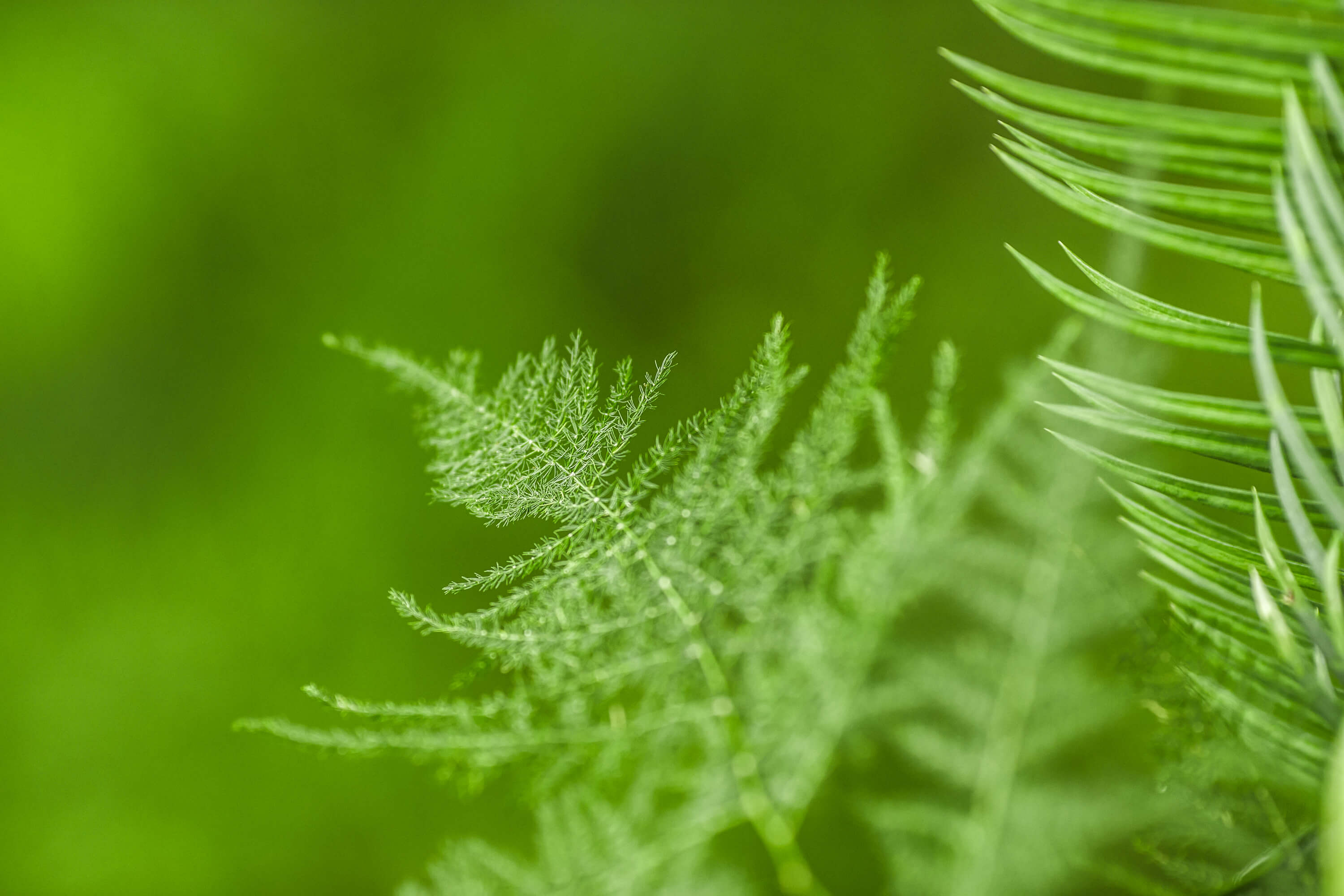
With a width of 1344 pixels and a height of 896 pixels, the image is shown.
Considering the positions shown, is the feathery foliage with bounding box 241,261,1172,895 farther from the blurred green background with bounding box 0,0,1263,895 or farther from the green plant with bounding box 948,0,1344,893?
the blurred green background with bounding box 0,0,1263,895

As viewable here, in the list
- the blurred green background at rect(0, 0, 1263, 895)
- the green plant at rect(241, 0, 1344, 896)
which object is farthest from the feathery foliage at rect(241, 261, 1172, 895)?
the blurred green background at rect(0, 0, 1263, 895)

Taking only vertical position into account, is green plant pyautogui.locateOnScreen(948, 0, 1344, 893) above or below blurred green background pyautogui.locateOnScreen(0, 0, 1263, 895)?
below

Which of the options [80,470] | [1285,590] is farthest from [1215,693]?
[80,470]

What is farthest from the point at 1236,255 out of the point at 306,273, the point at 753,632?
Answer: the point at 306,273

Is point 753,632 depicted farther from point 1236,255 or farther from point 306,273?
point 306,273

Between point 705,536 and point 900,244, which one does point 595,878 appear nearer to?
point 705,536

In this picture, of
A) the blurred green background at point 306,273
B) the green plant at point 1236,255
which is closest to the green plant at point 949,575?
the green plant at point 1236,255

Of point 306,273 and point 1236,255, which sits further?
point 306,273
